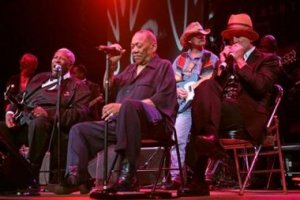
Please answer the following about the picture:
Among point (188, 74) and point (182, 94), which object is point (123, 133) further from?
point (188, 74)

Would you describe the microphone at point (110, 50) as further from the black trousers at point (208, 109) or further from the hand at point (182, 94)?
the hand at point (182, 94)

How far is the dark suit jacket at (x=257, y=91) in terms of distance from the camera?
376 centimetres

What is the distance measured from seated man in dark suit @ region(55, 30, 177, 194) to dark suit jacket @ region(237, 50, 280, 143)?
590mm

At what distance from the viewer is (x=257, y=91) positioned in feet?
12.6

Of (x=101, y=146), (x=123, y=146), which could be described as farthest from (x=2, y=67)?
(x=123, y=146)

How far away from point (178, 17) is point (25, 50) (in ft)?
9.69

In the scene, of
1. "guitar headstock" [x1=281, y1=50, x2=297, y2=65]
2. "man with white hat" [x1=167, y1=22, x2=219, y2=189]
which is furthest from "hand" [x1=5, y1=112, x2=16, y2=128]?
"guitar headstock" [x1=281, y1=50, x2=297, y2=65]

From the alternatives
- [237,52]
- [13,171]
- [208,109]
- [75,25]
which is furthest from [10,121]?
[75,25]

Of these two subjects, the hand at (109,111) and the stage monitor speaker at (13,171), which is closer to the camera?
the hand at (109,111)

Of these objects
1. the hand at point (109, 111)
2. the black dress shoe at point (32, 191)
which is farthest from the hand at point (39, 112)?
the hand at point (109, 111)

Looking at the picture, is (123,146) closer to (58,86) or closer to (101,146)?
(101,146)

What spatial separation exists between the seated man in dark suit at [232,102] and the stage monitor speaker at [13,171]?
49.4 inches

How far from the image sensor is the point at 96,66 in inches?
320

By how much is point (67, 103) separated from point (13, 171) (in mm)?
765
